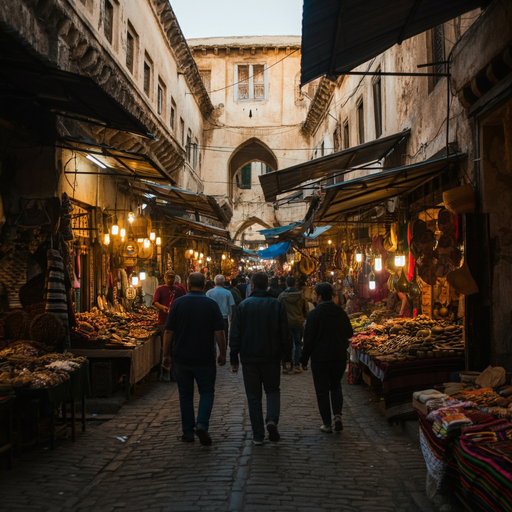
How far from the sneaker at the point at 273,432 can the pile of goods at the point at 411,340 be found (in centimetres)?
164

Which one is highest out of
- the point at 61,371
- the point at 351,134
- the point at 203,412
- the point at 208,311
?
the point at 351,134

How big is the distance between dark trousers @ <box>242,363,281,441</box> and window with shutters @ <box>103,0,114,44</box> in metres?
8.40

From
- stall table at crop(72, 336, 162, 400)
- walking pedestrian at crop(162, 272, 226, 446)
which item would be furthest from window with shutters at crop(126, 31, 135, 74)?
walking pedestrian at crop(162, 272, 226, 446)

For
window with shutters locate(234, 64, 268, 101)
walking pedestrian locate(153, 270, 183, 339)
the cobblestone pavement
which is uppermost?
window with shutters locate(234, 64, 268, 101)

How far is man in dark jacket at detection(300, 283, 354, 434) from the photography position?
230 inches

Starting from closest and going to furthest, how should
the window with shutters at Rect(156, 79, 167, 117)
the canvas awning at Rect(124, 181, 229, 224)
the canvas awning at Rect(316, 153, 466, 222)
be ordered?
the canvas awning at Rect(316, 153, 466, 222), the canvas awning at Rect(124, 181, 229, 224), the window with shutters at Rect(156, 79, 167, 117)

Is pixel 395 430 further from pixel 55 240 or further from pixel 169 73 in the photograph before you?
pixel 169 73

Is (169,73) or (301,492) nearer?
(301,492)

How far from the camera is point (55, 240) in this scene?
7098 millimetres

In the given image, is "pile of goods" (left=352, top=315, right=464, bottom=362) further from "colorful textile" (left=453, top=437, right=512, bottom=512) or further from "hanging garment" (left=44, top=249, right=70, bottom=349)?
"hanging garment" (left=44, top=249, right=70, bottom=349)

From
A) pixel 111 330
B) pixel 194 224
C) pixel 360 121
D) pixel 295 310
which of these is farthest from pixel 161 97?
pixel 111 330

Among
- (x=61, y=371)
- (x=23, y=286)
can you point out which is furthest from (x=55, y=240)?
(x=61, y=371)

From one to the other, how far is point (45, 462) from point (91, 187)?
5.86 metres

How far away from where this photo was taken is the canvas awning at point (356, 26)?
421 centimetres
